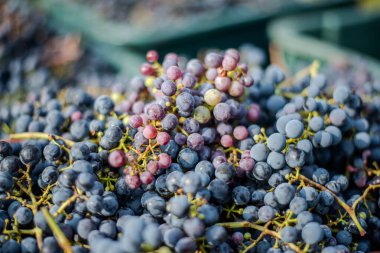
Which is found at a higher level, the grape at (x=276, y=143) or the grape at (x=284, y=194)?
the grape at (x=276, y=143)

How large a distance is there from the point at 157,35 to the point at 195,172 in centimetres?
198

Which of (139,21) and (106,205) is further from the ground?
(139,21)

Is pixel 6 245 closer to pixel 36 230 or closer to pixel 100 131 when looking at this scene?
pixel 36 230

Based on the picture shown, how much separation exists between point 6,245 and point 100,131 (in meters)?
0.34

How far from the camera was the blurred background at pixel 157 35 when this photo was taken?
6.39ft

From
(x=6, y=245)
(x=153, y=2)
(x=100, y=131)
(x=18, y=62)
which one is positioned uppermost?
(x=153, y=2)

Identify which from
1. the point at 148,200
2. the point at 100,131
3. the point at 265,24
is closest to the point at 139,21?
the point at 265,24

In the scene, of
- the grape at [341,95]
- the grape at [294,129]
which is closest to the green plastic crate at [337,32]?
the grape at [341,95]

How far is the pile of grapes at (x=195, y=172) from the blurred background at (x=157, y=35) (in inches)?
32.6

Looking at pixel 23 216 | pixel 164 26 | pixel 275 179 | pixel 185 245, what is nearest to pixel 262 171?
pixel 275 179

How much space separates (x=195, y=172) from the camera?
880mm

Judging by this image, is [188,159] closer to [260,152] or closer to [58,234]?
[260,152]

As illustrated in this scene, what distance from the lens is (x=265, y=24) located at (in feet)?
10.1

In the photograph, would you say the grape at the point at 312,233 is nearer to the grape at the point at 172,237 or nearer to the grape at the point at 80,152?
the grape at the point at 172,237
